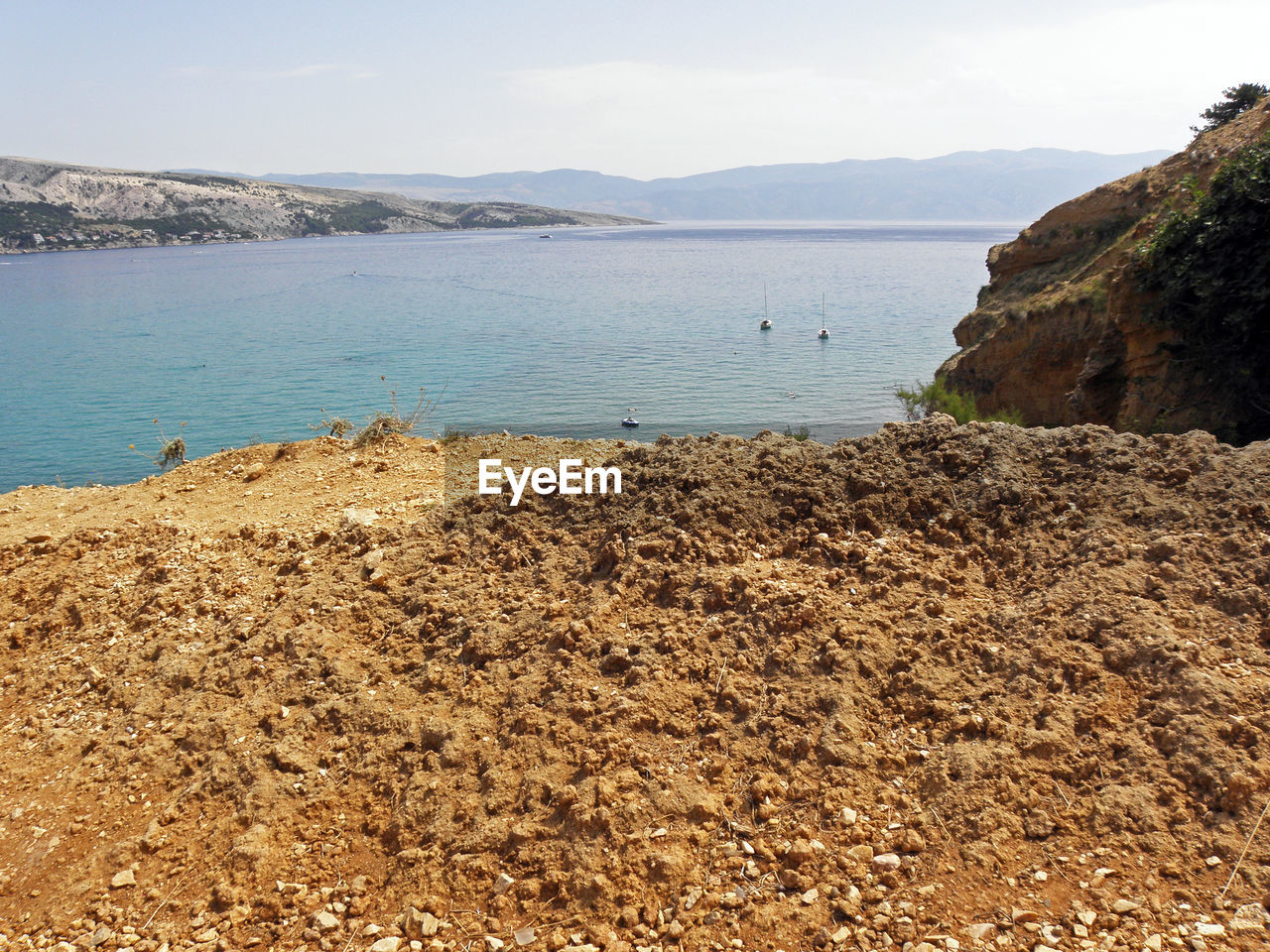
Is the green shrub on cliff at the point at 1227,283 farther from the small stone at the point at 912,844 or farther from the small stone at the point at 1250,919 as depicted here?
the small stone at the point at 912,844

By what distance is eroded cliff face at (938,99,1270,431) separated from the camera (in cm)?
1218

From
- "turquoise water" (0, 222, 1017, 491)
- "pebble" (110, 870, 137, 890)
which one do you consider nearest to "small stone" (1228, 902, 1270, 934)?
"pebble" (110, 870, 137, 890)

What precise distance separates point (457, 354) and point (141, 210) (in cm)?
15581

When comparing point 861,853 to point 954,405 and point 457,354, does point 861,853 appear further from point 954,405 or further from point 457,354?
point 457,354

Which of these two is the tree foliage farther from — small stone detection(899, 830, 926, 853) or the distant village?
the distant village

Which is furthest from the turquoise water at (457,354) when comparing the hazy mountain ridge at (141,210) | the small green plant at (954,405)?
the hazy mountain ridge at (141,210)

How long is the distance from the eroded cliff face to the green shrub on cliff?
Answer: 342 millimetres

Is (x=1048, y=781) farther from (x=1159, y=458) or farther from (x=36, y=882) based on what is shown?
(x=36, y=882)

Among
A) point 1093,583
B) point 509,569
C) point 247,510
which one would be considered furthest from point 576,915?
point 247,510

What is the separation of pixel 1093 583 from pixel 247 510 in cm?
777

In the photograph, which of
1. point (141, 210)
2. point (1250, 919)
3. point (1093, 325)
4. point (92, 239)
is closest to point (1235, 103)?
point (1093, 325)

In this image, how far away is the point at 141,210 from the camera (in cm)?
15325

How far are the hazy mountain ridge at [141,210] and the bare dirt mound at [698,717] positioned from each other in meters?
159

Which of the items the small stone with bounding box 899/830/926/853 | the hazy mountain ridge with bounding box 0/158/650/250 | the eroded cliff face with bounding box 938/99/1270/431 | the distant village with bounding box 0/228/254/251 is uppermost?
the hazy mountain ridge with bounding box 0/158/650/250
